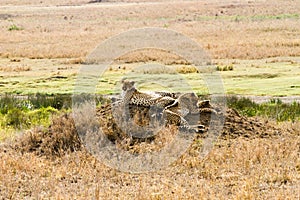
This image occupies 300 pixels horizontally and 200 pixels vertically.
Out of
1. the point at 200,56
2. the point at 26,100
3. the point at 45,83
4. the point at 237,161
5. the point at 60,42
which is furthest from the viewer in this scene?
the point at 60,42

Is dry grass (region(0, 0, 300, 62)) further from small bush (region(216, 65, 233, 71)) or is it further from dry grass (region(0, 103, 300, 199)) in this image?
dry grass (region(0, 103, 300, 199))

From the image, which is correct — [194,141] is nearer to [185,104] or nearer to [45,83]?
[185,104]

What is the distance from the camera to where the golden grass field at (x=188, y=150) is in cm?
783

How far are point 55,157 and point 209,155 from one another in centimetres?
253

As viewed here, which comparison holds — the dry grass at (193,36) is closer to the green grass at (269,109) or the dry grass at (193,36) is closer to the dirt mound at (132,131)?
the green grass at (269,109)

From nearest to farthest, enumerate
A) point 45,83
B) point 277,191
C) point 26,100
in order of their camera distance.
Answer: point 277,191 → point 26,100 → point 45,83

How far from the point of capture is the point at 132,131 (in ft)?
→ 35.1

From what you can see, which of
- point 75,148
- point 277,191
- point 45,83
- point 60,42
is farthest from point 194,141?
point 60,42

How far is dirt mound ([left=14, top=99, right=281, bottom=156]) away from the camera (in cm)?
1032

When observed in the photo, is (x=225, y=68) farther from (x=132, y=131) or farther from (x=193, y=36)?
(x=193, y=36)

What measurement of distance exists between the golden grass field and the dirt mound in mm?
94

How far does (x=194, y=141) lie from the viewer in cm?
1046

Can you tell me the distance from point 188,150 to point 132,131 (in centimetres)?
123

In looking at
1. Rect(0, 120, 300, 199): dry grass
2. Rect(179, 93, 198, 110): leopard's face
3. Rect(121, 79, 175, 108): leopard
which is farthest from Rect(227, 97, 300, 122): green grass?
Rect(0, 120, 300, 199): dry grass
